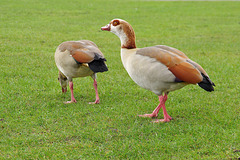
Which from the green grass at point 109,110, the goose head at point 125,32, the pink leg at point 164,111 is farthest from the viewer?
the goose head at point 125,32

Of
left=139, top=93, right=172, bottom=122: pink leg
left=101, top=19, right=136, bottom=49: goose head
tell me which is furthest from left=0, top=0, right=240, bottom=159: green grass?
left=101, top=19, right=136, bottom=49: goose head

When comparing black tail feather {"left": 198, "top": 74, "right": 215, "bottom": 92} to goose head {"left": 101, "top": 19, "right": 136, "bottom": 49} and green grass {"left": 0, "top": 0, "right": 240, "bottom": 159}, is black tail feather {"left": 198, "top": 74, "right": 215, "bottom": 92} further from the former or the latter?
goose head {"left": 101, "top": 19, "right": 136, "bottom": 49}

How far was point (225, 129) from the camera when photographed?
18.4 feet

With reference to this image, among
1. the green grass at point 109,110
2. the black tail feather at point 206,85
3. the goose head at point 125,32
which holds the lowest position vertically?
the green grass at point 109,110

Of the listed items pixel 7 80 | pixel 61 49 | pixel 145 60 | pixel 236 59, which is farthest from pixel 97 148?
pixel 236 59

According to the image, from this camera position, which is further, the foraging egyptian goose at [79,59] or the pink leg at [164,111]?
the foraging egyptian goose at [79,59]

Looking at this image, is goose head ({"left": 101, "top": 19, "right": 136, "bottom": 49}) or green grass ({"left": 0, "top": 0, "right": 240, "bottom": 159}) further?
goose head ({"left": 101, "top": 19, "right": 136, "bottom": 49})

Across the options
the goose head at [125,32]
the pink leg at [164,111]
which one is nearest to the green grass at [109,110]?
the pink leg at [164,111]

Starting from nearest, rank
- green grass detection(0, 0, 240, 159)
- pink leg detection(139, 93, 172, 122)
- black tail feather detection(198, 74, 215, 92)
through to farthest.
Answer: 1. green grass detection(0, 0, 240, 159)
2. black tail feather detection(198, 74, 215, 92)
3. pink leg detection(139, 93, 172, 122)

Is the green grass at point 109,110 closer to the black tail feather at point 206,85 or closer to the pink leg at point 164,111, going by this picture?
the pink leg at point 164,111

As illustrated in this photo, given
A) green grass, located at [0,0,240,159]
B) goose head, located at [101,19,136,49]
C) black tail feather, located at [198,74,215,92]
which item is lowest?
green grass, located at [0,0,240,159]

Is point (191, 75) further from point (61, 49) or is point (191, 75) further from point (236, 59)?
point (236, 59)

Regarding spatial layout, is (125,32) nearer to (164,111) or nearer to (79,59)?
(79,59)

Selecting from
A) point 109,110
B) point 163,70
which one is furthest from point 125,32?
point 109,110
